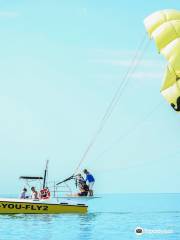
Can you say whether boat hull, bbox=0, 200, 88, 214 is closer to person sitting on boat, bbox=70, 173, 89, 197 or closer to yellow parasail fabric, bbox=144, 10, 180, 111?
person sitting on boat, bbox=70, 173, 89, 197

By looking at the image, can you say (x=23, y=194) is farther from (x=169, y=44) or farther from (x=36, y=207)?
(x=169, y=44)

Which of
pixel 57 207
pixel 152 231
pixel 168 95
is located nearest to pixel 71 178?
pixel 57 207

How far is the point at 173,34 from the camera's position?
2477 centimetres

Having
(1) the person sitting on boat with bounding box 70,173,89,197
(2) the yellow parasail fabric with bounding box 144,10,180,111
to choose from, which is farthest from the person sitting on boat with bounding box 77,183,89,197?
(2) the yellow parasail fabric with bounding box 144,10,180,111

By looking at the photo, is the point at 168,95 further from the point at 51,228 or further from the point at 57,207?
the point at 57,207

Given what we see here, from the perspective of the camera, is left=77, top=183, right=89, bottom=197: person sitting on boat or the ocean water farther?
left=77, top=183, right=89, bottom=197: person sitting on boat

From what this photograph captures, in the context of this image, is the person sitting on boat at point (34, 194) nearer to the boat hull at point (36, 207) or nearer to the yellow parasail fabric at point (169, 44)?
the boat hull at point (36, 207)

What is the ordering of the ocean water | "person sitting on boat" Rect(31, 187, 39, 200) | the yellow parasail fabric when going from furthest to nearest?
1. "person sitting on boat" Rect(31, 187, 39, 200)
2. the ocean water
3. the yellow parasail fabric

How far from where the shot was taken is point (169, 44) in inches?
964

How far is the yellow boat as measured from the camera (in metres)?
40.9

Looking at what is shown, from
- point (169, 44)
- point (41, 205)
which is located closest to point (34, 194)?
point (41, 205)

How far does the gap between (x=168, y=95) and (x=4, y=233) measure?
14871mm

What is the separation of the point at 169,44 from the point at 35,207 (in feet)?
64.6

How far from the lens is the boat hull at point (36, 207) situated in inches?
1609
